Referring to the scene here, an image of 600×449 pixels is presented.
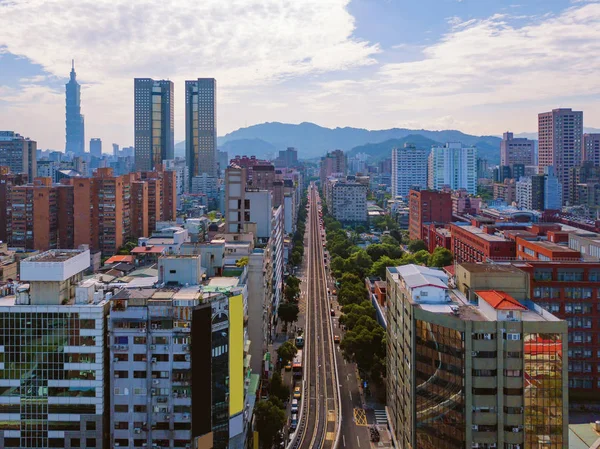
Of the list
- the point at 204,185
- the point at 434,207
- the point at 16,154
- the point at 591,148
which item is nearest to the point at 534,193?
the point at 434,207

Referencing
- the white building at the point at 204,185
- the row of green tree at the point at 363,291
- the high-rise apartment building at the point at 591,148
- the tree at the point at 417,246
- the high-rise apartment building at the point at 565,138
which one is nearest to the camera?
the row of green tree at the point at 363,291

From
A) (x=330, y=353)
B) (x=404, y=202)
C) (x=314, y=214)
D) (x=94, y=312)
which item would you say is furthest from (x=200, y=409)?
(x=314, y=214)

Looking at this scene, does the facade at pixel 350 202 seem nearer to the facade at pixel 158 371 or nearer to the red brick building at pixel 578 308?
the red brick building at pixel 578 308

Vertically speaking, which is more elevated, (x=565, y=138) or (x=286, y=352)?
(x=565, y=138)

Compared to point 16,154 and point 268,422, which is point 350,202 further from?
point 268,422

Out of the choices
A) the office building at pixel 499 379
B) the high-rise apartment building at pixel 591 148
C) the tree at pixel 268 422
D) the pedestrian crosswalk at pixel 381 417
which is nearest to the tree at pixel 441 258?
the pedestrian crosswalk at pixel 381 417

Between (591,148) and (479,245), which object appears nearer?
(479,245)

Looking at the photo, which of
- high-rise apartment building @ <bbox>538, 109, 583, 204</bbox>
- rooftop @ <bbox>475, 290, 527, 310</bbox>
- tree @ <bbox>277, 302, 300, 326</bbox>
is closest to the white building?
high-rise apartment building @ <bbox>538, 109, 583, 204</bbox>
